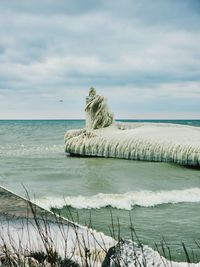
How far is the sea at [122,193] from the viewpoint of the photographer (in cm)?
666

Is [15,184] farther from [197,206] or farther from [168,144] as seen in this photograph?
[168,144]

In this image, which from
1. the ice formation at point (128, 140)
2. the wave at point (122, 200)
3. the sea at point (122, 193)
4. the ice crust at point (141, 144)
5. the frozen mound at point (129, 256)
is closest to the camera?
the frozen mound at point (129, 256)

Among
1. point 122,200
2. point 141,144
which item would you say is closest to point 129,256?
point 122,200

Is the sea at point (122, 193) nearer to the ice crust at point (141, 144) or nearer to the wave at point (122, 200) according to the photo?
the wave at point (122, 200)

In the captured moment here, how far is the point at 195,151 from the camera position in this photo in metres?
14.7

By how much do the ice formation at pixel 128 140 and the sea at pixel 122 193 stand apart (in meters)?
0.47

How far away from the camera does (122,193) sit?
33.7ft

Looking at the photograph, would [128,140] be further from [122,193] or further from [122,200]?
[122,200]

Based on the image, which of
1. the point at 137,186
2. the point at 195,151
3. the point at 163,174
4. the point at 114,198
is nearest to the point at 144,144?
the point at 195,151

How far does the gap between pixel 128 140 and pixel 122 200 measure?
8.12m

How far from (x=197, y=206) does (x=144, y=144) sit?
7845 millimetres

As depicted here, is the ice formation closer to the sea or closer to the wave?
the sea

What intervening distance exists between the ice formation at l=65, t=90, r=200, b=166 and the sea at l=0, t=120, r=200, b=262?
466mm

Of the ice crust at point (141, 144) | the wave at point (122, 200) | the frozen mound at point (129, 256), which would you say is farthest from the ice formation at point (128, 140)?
the frozen mound at point (129, 256)
